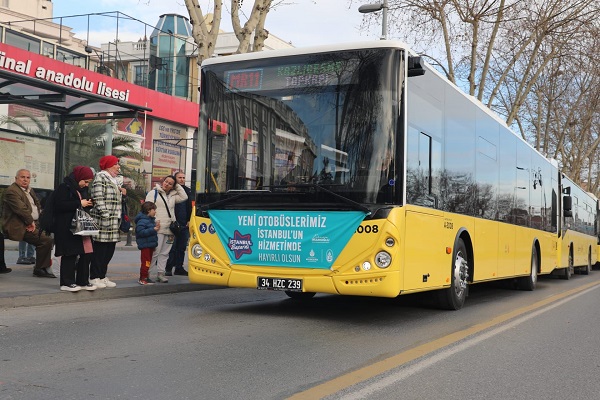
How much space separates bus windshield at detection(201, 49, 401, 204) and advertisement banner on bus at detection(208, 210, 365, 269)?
0.31m

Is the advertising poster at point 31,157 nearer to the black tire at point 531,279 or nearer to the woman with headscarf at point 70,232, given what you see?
the woman with headscarf at point 70,232

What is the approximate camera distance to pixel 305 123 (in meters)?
7.89

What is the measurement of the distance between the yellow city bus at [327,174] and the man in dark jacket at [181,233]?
131 inches

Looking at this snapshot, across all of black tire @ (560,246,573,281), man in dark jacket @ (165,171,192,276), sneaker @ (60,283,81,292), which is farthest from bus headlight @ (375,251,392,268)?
black tire @ (560,246,573,281)

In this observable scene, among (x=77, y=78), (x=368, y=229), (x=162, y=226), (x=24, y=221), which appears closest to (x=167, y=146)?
(x=77, y=78)

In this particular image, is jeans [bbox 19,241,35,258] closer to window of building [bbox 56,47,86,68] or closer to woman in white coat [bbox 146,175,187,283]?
woman in white coat [bbox 146,175,187,283]

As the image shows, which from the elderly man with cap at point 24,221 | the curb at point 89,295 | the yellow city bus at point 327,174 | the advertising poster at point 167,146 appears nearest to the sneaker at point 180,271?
the curb at point 89,295

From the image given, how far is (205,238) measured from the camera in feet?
27.7

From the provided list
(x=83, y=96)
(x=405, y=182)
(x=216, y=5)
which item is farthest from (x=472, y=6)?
(x=405, y=182)

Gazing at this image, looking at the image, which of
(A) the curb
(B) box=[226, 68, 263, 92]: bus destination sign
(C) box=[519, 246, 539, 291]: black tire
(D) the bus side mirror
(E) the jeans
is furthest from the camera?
(D) the bus side mirror

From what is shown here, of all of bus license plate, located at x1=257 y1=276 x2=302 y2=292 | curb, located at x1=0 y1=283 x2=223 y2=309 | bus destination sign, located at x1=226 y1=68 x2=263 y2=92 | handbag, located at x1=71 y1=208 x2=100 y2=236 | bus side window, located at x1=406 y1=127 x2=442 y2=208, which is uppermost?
bus destination sign, located at x1=226 y1=68 x2=263 y2=92

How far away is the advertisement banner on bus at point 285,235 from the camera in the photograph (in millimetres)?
7625

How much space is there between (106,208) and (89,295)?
1.22m

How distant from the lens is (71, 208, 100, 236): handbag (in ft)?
28.9
